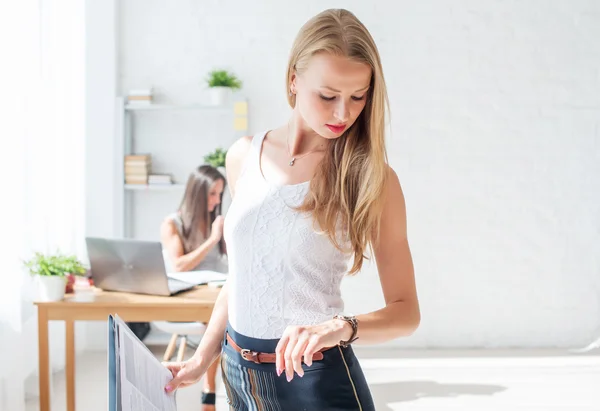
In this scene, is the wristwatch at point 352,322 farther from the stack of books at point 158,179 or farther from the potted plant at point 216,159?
the stack of books at point 158,179

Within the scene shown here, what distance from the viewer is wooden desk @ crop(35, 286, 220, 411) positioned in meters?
2.80

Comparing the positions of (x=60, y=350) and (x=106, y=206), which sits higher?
(x=106, y=206)

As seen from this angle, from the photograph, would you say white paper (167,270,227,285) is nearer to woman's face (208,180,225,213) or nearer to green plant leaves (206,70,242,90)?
woman's face (208,180,225,213)

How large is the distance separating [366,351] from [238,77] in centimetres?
212

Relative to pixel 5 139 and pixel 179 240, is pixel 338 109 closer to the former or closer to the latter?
pixel 5 139

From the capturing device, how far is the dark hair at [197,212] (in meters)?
4.04

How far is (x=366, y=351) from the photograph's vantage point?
497 centimetres

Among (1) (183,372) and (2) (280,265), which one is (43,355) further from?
(2) (280,265)

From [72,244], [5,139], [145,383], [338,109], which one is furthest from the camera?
[72,244]

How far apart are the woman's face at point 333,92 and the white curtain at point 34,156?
2.25 meters

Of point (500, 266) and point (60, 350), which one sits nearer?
point (60, 350)

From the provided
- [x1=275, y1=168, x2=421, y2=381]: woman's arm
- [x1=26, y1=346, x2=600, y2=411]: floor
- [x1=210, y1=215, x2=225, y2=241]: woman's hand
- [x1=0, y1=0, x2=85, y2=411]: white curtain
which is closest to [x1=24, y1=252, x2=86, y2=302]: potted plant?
[x1=0, y1=0, x2=85, y2=411]: white curtain

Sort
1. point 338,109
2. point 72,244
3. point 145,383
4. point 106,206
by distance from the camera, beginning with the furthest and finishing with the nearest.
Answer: point 106,206 → point 72,244 → point 338,109 → point 145,383

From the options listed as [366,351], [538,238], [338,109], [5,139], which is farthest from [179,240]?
[338,109]
